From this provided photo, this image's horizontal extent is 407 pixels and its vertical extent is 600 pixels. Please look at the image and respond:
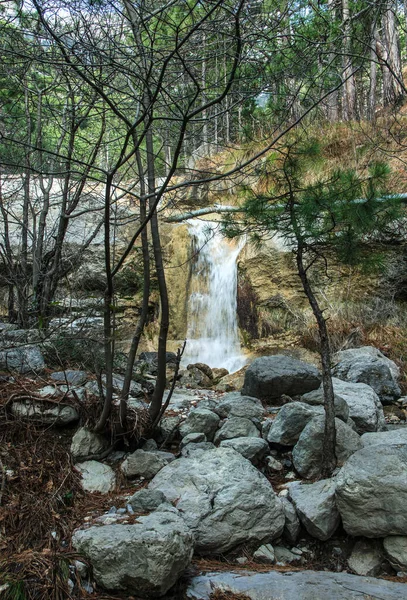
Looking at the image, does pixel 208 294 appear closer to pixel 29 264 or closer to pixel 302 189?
pixel 29 264

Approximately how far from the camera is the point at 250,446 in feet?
11.0

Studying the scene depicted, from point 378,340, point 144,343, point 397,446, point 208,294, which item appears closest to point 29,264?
point 144,343

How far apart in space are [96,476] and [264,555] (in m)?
1.20

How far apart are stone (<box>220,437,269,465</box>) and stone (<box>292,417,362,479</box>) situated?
233 mm

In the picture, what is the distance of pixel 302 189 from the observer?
319cm

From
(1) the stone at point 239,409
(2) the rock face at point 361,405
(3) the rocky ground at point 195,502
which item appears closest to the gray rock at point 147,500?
(3) the rocky ground at point 195,502

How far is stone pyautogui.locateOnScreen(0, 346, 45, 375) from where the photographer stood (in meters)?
3.96

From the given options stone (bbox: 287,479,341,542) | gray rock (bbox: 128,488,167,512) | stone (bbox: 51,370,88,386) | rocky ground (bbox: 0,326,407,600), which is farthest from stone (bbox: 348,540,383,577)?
stone (bbox: 51,370,88,386)

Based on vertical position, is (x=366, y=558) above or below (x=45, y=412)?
below

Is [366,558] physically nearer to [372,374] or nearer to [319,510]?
[319,510]

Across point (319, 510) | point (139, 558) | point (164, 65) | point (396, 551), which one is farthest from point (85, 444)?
point (164, 65)

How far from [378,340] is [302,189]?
453cm

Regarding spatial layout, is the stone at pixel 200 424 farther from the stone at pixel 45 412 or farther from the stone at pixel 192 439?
the stone at pixel 45 412

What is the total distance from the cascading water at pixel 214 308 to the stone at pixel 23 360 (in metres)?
4.21
